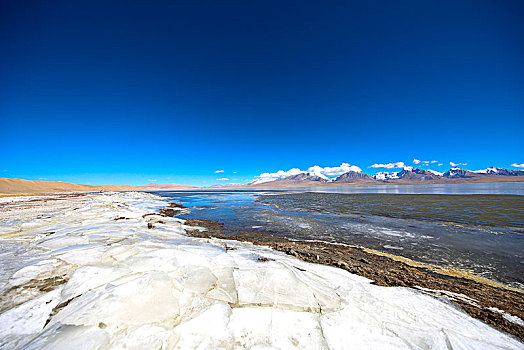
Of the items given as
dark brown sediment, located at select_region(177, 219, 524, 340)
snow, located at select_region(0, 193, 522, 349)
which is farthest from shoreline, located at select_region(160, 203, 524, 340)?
snow, located at select_region(0, 193, 522, 349)

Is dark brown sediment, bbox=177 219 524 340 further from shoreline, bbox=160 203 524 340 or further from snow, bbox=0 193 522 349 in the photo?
snow, bbox=0 193 522 349

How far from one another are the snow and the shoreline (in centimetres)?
56

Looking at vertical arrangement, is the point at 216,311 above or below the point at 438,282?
above

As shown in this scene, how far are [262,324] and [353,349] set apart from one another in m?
1.41

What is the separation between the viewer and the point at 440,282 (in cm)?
557

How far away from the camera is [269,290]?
396cm

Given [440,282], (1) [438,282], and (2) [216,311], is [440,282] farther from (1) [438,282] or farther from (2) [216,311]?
(2) [216,311]

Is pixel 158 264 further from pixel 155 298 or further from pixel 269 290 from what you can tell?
pixel 269 290

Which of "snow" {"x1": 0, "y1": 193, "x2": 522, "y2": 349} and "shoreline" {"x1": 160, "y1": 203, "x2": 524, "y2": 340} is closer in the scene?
"snow" {"x1": 0, "y1": 193, "x2": 522, "y2": 349}

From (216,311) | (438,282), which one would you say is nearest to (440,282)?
(438,282)

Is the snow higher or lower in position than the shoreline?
higher

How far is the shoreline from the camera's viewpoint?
3955mm

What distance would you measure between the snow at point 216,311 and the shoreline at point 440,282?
56cm

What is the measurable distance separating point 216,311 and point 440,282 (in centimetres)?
658
